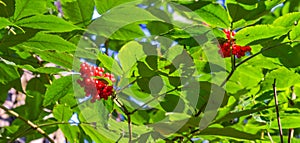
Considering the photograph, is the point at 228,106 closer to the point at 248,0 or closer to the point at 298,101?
the point at 298,101

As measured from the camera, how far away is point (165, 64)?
3.31 ft

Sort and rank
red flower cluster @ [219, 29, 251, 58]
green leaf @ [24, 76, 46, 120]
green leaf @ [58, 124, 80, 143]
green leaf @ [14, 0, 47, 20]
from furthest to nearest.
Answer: green leaf @ [24, 76, 46, 120] < green leaf @ [58, 124, 80, 143] < red flower cluster @ [219, 29, 251, 58] < green leaf @ [14, 0, 47, 20]

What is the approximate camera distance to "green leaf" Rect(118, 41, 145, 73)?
99 cm

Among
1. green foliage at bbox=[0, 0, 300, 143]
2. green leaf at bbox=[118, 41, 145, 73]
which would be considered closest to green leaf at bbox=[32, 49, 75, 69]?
green foliage at bbox=[0, 0, 300, 143]

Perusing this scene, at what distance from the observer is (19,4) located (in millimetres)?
890

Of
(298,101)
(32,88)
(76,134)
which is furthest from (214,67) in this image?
(32,88)

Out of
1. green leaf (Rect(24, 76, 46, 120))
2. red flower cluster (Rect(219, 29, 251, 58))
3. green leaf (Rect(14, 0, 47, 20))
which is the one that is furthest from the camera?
green leaf (Rect(24, 76, 46, 120))

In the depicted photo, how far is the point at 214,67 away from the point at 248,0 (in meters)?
0.20

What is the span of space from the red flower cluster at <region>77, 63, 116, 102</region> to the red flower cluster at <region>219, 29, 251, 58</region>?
0.25 m

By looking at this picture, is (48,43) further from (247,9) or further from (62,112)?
(247,9)

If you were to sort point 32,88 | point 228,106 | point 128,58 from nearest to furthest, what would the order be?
point 128,58 → point 228,106 → point 32,88

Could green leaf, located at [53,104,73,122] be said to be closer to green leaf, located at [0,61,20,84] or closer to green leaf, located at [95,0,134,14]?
green leaf, located at [0,61,20,84]

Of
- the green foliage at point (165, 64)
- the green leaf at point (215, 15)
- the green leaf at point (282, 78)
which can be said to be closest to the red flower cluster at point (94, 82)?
the green foliage at point (165, 64)

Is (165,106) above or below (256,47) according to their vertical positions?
below
